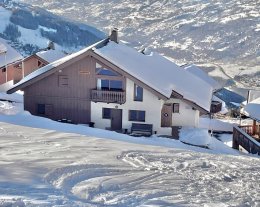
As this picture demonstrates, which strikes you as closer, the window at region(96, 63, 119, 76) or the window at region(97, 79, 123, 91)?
the window at region(96, 63, 119, 76)

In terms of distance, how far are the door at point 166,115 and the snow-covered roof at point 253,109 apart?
473 cm

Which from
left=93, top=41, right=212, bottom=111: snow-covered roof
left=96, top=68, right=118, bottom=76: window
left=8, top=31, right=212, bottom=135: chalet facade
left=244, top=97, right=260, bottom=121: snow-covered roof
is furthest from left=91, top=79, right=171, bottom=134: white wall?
left=244, top=97, right=260, bottom=121: snow-covered roof

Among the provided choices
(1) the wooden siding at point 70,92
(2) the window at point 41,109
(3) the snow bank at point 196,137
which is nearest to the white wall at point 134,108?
(1) the wooden siding at point 70,92

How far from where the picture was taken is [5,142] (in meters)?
18.8

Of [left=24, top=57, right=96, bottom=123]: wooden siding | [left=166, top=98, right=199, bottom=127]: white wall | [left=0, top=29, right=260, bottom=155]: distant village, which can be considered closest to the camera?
[left=0, top=29, right=260, bottom=155]: distant village

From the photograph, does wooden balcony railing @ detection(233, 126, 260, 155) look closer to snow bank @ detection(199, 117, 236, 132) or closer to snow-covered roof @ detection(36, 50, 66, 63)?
snow bank @ detection(199, 117, 236, 132)

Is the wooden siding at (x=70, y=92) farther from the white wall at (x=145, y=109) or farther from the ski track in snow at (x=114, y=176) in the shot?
the ski track in snow at (x=114, y=176)

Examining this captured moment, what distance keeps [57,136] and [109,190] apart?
8.49 metres

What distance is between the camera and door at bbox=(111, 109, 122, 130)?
31641 millimetres

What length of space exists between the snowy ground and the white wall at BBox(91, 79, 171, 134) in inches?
390

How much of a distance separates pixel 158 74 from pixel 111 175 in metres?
18.6

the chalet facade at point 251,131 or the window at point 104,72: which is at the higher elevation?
the window at point 104,72

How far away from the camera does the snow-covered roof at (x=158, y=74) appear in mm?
30625

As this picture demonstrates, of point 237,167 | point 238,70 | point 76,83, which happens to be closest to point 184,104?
point 76,83
